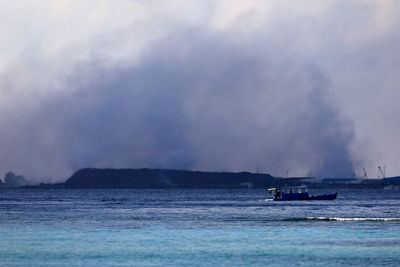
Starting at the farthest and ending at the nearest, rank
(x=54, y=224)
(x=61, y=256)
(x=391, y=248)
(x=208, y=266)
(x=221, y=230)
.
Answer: (x=54, y=224) → (x=221, y=230) → (x=391, y=248) → (x=61, y=256) → (x=208, y=266)

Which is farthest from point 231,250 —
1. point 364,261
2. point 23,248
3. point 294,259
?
point 23,248

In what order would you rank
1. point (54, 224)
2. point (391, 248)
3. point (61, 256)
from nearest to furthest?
point (61, 256)
point (391, 248)
point (54, 224)

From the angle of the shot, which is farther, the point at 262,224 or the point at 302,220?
the point at 302,220

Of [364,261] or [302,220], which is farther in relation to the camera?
[302,220]

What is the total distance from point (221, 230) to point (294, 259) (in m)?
32.6

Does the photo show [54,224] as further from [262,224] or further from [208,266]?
[208,266]

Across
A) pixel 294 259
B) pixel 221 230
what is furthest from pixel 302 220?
pixel 294 259

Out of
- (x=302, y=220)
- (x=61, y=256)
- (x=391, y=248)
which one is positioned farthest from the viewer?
(x=302, y=220)

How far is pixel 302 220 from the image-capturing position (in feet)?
412

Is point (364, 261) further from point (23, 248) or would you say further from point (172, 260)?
point (23, 248)

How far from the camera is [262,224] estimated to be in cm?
11600

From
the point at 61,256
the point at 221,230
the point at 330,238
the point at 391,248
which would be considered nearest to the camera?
the point at 61,256

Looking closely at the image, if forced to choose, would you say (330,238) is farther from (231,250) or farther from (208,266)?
(208,266)

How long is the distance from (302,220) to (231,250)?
49.2 metres
